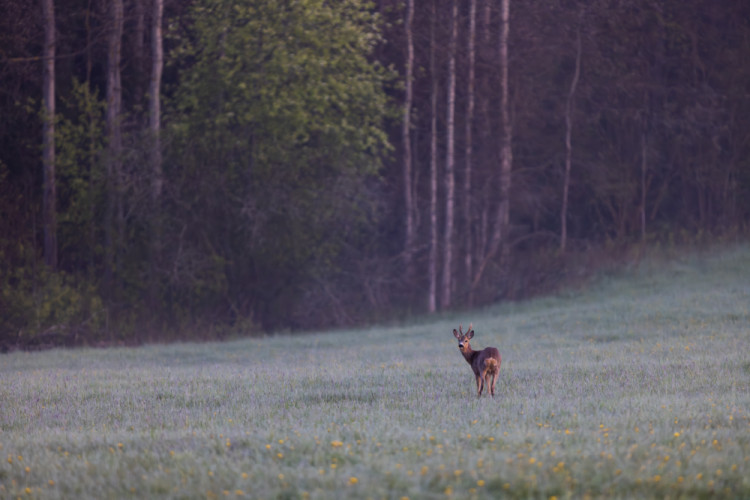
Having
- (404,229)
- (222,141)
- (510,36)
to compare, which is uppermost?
(510,36)

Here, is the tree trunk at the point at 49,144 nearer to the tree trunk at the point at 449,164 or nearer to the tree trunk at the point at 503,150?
the tree trunk at the point at 449,164

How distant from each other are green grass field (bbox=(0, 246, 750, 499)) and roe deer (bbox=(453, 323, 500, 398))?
0.43 metres

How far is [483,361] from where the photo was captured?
1082 cm

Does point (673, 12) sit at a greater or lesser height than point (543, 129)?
greater

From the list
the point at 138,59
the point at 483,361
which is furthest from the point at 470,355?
the point at 138,59

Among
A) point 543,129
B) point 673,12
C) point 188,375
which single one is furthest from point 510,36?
point 188,375

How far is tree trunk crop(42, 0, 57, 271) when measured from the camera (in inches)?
1013

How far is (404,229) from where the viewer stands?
3384cm

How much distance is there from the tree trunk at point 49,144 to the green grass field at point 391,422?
7257 millimetres

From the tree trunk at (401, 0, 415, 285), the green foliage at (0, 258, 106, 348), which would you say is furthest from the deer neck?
the tree trunk at (401, 0, 415, 285)

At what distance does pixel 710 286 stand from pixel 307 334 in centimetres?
1371

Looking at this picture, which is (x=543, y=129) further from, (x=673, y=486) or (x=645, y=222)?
(x=673, y=486)

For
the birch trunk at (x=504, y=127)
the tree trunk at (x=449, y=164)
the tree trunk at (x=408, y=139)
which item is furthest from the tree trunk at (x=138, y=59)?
the birch trunk at (x=504, y=127)

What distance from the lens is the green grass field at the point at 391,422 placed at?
22.1ft
